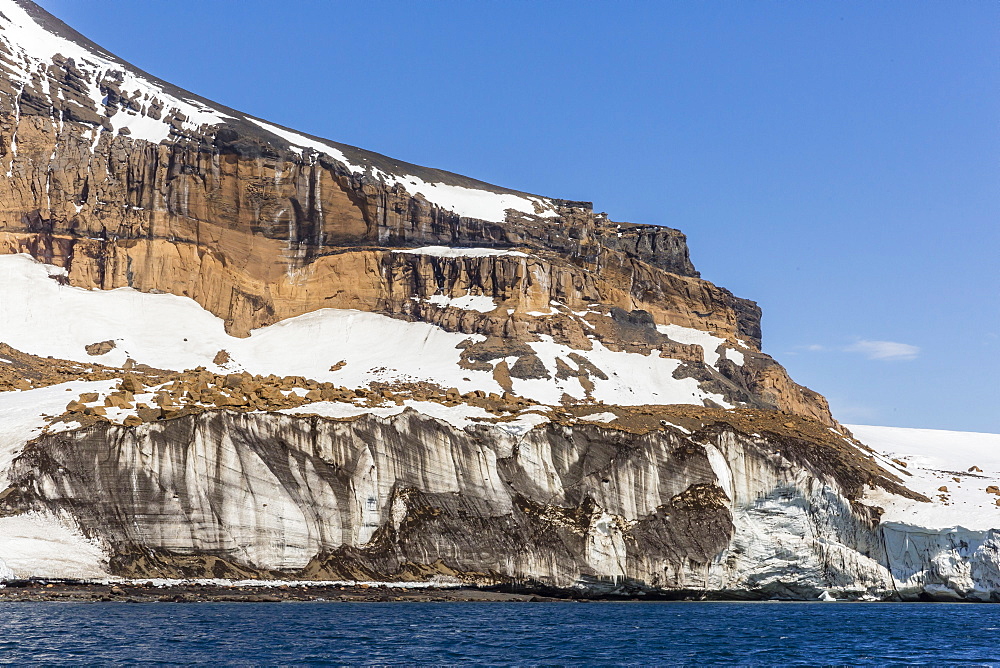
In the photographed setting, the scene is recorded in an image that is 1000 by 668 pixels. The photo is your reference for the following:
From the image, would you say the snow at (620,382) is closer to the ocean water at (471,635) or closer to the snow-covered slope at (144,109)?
the snow-covered slope at (144,109)

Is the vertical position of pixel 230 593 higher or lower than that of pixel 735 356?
lower

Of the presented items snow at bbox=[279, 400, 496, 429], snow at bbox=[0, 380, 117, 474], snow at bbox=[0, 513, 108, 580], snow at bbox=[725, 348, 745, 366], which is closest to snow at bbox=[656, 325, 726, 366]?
snow at bbox=[725, 348, 745, 366]

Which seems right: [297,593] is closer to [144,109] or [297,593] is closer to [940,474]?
[940,474]

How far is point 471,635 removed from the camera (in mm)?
41062

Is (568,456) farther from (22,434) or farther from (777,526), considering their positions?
(22,434)

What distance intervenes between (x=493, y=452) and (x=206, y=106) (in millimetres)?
66277

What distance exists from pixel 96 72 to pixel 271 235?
84.9 ft

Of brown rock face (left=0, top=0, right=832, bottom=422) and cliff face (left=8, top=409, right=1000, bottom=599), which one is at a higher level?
brown rock face (left=0, top=0, right=832, bottom=422)

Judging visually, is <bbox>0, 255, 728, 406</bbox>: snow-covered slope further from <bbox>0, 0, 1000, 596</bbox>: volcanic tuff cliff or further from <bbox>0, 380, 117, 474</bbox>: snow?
<bbox>0, 380, 117, 474</bbox>: snow

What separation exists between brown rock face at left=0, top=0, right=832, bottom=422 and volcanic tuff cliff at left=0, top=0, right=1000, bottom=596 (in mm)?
272

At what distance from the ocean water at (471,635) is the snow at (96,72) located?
6641cm

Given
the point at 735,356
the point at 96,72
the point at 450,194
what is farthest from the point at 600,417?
the point at 96,72

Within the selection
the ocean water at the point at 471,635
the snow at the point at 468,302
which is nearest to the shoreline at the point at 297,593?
the ocean water at the point at 471,635

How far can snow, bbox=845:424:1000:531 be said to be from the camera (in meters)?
63.7
